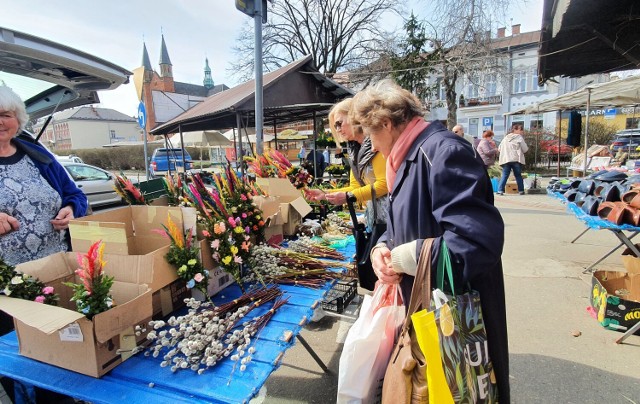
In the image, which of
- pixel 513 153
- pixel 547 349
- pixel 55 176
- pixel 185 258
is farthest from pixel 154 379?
pixel 513 153

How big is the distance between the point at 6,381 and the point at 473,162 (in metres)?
2.18

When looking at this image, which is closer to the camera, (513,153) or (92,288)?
(92,288)

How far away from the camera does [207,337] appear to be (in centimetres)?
129

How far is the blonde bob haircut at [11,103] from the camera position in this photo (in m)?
1.85

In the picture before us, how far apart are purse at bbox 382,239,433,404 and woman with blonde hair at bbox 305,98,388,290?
108 centimetres

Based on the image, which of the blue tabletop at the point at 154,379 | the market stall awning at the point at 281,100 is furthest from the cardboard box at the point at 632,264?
the market stall awning at the point at 281,100

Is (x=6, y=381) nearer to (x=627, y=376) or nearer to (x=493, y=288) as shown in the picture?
(x=493, y=288)

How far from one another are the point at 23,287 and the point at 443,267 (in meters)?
1.48

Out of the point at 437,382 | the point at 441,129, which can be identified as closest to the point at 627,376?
the point at 437,382

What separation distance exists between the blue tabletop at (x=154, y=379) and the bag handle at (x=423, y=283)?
0.51 m

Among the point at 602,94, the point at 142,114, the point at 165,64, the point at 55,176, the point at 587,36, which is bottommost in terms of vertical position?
the point at 55,176

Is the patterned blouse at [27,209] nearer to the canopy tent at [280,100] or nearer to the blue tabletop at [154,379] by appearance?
the blue tabletop at [154,379]

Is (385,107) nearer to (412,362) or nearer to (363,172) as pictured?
(412,362)

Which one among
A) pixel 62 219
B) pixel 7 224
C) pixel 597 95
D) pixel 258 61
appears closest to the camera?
pixel 7 224
